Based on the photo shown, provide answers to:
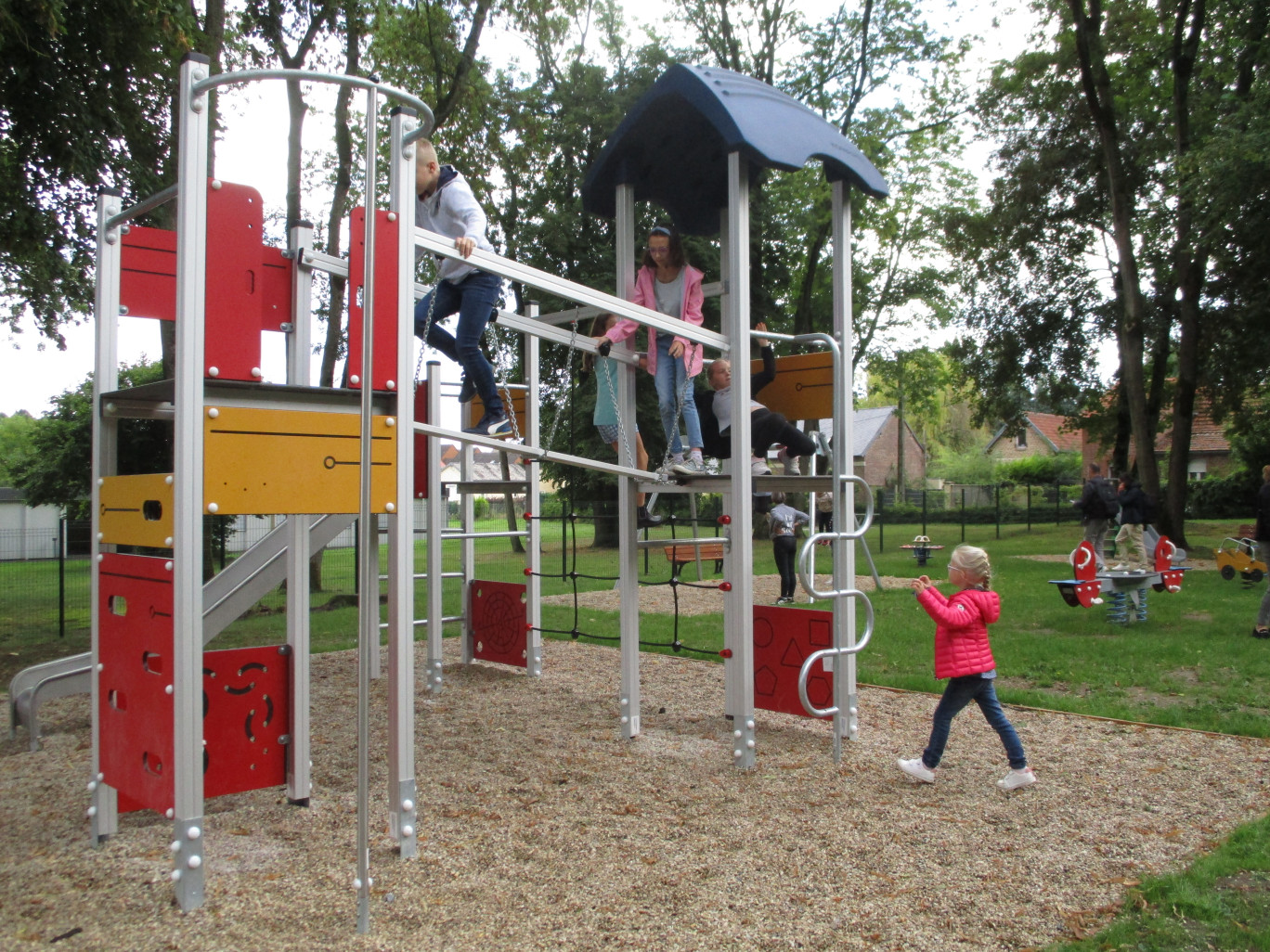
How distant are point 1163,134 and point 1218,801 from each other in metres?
19.4

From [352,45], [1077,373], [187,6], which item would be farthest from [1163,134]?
[187,6]

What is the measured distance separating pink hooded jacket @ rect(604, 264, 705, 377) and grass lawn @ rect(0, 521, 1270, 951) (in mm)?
2074

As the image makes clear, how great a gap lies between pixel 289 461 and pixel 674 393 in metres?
2.69

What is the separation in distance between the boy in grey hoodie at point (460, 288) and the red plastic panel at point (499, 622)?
341 cm

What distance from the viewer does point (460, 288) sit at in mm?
4934

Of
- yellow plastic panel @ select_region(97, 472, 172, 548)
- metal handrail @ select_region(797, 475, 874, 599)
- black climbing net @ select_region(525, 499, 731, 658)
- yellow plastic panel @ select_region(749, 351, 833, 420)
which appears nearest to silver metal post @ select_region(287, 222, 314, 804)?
yellow plastic panel @ select_region(97, 472, 172, 548)

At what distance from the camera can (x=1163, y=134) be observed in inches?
786

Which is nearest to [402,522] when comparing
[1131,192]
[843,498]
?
[843,498]

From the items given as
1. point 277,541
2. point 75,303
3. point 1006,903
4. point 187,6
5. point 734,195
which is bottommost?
point 1006,903

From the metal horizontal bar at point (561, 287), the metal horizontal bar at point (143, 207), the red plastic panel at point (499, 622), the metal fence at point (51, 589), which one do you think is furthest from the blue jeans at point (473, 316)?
the metal fence at point (51, 589)

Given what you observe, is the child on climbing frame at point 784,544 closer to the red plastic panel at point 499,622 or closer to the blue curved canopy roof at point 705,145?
the red plastic panel at point 499,622

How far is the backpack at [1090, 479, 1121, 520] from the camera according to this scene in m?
15.2

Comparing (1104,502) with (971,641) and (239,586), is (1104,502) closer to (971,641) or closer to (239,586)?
(971,641)

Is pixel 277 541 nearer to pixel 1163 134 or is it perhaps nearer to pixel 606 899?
pixel 606 899
